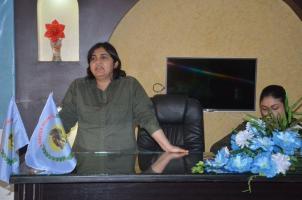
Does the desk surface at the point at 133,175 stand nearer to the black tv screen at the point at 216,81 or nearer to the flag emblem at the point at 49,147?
the flag emblem at the point at 49,147

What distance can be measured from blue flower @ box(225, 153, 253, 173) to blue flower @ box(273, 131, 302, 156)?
0.12m

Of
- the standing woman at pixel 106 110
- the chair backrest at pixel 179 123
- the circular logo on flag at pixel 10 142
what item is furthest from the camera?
the chair backrest at pixel 179 123

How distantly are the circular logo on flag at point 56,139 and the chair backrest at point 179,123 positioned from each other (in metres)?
1.09

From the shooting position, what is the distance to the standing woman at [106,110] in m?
2.23

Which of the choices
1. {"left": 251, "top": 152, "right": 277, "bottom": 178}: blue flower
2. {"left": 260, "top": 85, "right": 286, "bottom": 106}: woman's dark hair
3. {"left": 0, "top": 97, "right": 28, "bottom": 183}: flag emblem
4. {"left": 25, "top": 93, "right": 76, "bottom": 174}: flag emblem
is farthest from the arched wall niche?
{"left": 251, "top": 152, "right": 277, "bottom": 178}: blue flower

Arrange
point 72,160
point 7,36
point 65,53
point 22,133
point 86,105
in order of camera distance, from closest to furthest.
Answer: point 72,160
point 22,133
point 86,105
point 7,36
point 65,53

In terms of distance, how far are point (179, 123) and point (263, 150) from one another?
3.95 feet

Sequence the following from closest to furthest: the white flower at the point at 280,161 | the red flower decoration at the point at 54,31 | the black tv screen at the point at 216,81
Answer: the white flower at the point at 280,161
the red flower decoration at the point at 54,31
the black tv screen at the point at 216,81

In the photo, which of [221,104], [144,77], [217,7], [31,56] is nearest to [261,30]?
[217,7]

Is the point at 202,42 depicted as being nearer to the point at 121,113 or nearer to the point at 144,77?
the point at 144,77

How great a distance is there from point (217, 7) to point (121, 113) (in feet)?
7.40

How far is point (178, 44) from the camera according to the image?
4098mm

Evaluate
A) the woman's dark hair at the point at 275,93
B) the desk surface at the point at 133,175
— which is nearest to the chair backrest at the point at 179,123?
the woman's dark hair at the point at 275,93

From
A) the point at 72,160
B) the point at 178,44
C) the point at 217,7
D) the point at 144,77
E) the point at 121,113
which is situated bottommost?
the point at 72,160
